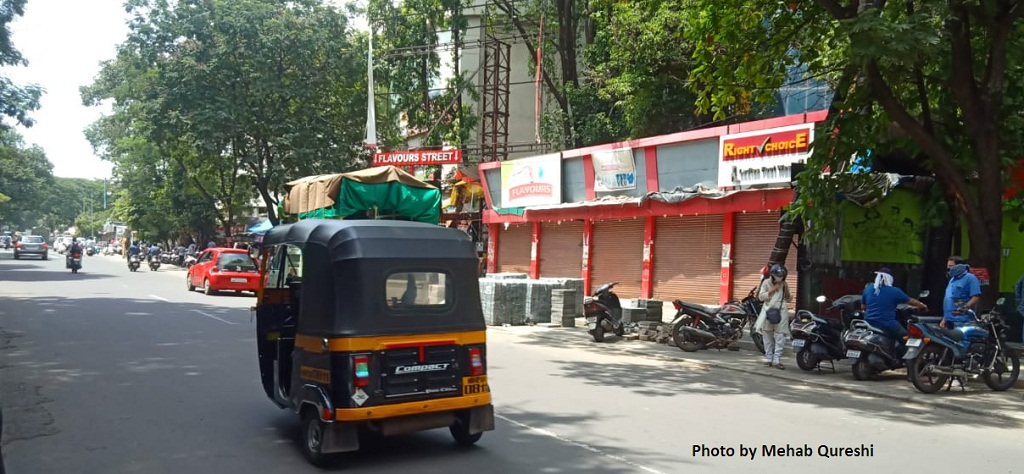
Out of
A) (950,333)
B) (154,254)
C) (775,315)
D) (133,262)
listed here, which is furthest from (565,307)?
(154,254)

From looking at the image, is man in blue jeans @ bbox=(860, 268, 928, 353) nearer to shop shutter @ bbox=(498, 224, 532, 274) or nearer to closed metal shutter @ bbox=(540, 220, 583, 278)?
closed metal shutter @ bbox=(540, 220, 583, 278)

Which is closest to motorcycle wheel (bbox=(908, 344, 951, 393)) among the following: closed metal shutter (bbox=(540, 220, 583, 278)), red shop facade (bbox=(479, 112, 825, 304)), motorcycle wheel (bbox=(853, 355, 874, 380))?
motorcycle wheel (bbox=(853, 355, 874, 380))

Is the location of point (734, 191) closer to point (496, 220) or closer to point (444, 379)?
point (496, 220)

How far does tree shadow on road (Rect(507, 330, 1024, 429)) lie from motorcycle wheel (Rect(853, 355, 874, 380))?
0.43ft

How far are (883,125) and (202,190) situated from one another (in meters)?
39.4

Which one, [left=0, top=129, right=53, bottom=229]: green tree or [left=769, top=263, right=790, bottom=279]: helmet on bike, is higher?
[left=0, top=129, right=53, bottom=229]: green tree

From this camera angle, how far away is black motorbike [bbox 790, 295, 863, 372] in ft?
38.2

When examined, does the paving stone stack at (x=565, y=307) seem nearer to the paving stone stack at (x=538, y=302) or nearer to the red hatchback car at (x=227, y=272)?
the paving stone stack at (x=538, y=302)

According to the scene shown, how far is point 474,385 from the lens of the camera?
652 centimetres

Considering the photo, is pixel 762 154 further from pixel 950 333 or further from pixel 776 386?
pixel 950 333

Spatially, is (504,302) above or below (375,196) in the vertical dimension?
below

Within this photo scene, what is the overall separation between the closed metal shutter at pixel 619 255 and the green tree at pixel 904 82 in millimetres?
8755

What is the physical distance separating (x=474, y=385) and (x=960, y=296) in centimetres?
769

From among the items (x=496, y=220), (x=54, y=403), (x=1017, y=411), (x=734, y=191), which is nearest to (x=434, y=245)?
(x=54, y=403)
